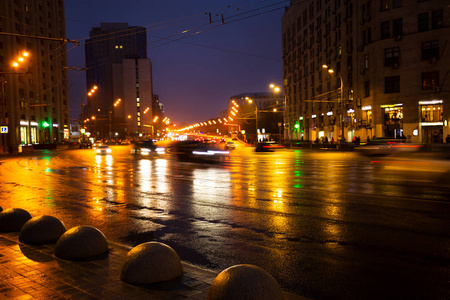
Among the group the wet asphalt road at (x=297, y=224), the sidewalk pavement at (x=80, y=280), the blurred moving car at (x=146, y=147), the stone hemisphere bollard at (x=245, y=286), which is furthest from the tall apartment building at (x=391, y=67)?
the stone hemisphere bollard at (x=245, y=286)

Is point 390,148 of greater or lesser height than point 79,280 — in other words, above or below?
above

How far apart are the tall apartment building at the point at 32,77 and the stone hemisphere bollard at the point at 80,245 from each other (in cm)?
4534

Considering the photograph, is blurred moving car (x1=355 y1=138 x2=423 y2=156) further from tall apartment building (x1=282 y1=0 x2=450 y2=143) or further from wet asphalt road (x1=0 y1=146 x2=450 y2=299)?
tall apartment building (x1=282 y1=0 x2=450 y2=143)

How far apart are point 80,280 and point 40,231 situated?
2.13 meters

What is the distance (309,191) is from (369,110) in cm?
4026

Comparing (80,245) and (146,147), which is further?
(146,147)

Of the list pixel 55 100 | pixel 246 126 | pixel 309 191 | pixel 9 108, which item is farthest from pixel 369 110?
pixel 246 126

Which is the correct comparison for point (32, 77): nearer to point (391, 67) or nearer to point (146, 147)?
point (146, 147)

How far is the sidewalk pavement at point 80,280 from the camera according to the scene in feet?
13.1

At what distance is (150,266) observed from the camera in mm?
4336

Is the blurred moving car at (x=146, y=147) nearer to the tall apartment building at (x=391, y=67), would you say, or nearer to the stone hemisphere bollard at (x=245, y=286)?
the tall apartment building at (x=391, y=67)

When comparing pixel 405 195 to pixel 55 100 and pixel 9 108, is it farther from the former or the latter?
pixel 55 100

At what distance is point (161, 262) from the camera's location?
4.38m

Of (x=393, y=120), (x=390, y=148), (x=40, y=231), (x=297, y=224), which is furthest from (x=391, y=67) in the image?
(x=40, y=231)
